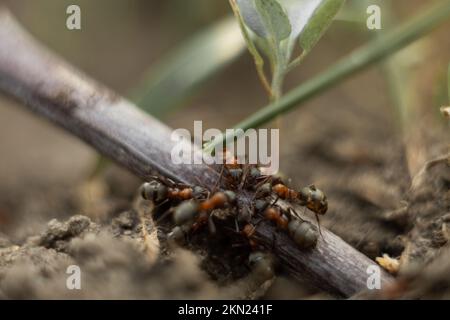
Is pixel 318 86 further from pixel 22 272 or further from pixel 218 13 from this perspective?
pixel 218 13

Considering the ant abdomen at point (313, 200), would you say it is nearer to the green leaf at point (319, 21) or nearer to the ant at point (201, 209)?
the ant at point (201, 209)

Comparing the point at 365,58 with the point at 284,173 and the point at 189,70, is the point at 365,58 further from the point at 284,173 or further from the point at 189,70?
the point at 189,70

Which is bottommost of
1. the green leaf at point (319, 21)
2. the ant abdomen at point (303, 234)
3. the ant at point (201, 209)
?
the ant abdomen at point (303, 234)

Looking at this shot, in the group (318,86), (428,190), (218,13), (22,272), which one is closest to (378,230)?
(428,190)

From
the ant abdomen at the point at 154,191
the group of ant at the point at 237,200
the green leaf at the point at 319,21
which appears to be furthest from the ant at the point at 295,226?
the green leaf at the point at 319,21

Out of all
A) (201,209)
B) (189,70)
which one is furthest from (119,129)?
(189,70)
